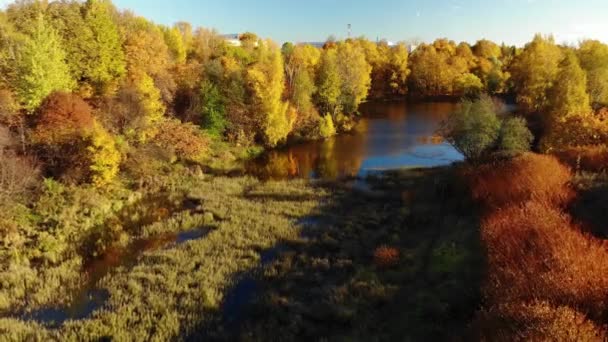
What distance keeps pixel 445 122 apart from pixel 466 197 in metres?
12.0

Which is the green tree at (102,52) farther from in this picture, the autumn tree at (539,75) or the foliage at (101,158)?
the autumn tree at (539,75)

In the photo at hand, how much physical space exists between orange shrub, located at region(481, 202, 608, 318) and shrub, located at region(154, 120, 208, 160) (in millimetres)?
30009

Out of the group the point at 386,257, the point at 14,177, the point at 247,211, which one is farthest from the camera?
the point at 247,211

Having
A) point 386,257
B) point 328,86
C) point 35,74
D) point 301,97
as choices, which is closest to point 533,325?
point 386,257

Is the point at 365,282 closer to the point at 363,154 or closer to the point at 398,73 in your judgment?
the point at 363,154

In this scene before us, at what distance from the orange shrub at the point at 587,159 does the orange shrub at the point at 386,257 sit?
15.4 m

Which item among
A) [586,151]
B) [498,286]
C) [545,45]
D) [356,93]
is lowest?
[498,286]

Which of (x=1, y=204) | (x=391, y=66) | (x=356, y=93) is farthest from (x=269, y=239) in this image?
(x=391, y=66)

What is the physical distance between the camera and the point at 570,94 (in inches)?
1623

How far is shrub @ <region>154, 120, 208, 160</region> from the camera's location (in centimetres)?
3988

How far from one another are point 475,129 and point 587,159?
792 centimetres

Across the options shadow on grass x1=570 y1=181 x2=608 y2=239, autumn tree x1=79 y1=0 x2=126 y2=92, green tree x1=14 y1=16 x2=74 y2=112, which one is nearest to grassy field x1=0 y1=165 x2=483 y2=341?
shadow on grass x1=570 y1=181 x2=608 y2=239

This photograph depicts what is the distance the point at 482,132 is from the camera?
108 ft

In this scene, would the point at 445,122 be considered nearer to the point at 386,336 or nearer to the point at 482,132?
the point at 482,132
